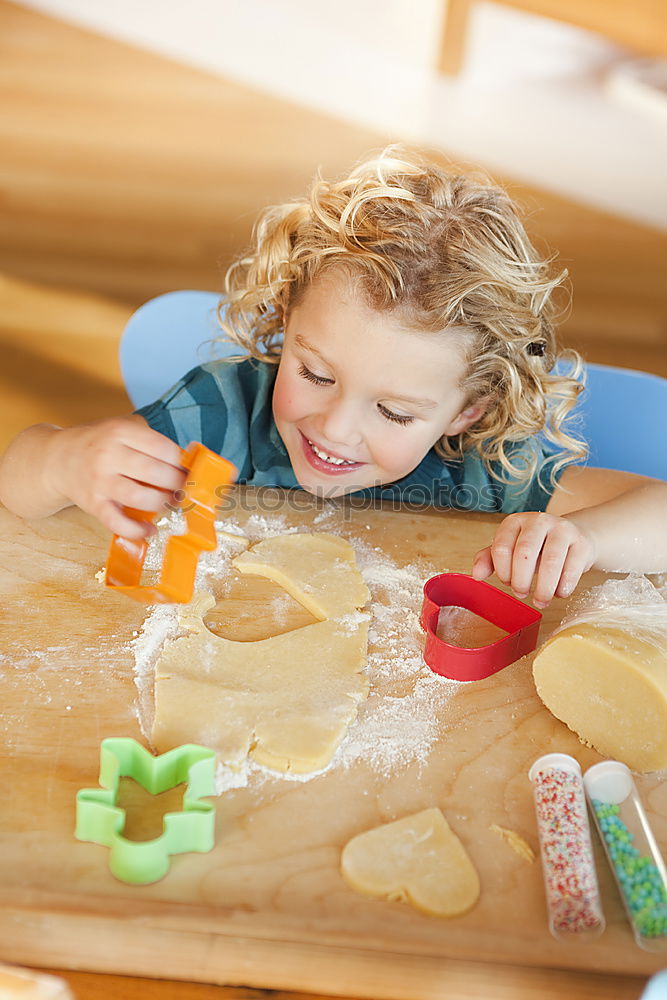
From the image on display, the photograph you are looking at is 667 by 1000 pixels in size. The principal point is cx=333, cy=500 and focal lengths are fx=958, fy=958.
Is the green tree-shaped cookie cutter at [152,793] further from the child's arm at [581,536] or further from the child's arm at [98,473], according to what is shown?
the child's arm at [581,536]

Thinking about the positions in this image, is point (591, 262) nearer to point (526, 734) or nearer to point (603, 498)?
point (603, 498)

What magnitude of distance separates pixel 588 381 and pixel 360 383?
47 cm

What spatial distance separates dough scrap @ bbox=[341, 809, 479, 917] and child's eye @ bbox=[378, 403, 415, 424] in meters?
0.46

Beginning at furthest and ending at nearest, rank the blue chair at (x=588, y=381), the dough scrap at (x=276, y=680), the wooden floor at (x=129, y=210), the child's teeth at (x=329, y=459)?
the wooden floor at (x=129, y=210), the blue chair at (x=588, y=381), the child's teeth at (x=329, y=459), the dough scrap at (x=276, y=680)

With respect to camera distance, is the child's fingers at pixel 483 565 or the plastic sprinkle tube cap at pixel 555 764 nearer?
the plastic sprinkle tube cap at pixel 555 764

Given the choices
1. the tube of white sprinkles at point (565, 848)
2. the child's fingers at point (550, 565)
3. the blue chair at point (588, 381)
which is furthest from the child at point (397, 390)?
the tube of white sprinkles at point (565, 848)

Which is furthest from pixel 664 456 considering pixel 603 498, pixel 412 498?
pixel 412 498

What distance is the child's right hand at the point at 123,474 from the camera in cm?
90

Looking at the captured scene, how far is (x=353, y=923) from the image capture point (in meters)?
0.65

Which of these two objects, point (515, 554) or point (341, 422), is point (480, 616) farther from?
point (341, 422)

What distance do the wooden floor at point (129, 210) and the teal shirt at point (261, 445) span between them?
→ 2.86 feet

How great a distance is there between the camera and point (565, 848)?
2.28ft

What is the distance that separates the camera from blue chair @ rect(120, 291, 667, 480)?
132 centimetres

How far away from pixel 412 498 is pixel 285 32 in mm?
3255
